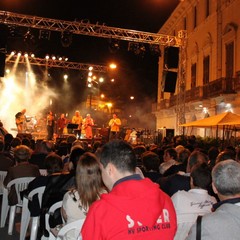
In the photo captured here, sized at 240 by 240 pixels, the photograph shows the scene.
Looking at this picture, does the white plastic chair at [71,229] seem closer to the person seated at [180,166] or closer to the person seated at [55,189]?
the person seated at [55,189]

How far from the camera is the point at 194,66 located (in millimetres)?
27047

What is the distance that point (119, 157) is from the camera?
2.17 meters

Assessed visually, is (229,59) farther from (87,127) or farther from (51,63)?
(51,63)

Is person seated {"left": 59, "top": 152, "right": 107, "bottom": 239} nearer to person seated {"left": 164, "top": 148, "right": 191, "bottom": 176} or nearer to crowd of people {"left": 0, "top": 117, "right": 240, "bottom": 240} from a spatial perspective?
crowd of people {"left": 0, "top": 117, "right": 240, "bottom": 240}

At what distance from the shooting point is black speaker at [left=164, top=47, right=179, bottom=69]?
17141 millimetres

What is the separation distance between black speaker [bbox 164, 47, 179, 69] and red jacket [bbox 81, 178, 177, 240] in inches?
611

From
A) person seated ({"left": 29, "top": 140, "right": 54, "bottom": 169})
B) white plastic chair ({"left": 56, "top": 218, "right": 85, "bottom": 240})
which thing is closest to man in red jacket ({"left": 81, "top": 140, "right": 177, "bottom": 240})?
white plastic chair ({"left": 56, "top": 218, "right": 85, "bottom": 240})

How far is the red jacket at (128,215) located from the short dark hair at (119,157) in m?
0.16

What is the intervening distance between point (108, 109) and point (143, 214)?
40.5m

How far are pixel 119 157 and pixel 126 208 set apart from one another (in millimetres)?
382

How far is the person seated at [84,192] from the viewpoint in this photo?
10.8ft

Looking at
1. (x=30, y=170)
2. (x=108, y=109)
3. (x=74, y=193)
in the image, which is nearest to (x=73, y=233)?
(x=74, y=193)

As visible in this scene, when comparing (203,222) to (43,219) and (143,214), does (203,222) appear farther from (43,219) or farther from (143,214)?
(43,219)

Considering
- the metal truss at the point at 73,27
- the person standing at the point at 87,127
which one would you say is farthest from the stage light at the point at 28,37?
the person standing at the point at 87,127
